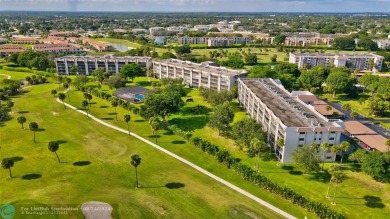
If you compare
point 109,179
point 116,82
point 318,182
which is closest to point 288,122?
point 318,182

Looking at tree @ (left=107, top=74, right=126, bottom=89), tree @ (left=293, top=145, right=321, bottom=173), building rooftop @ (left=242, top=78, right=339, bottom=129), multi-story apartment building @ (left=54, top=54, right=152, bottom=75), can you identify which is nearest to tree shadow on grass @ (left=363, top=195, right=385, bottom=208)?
tree @ (left=293, top=145, right=321, bottom=173)

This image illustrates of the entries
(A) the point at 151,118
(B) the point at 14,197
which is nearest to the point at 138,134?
(A) the point at 151,118

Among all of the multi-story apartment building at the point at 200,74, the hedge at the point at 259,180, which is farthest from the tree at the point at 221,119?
the multi-story apartment building at the point at 200,74

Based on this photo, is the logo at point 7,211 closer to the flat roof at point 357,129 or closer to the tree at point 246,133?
the tree at point 246,133

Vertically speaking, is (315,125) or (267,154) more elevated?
(315,125)

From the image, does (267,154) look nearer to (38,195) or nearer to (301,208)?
(301,208)

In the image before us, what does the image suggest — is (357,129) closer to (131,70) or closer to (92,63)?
(131,70)
